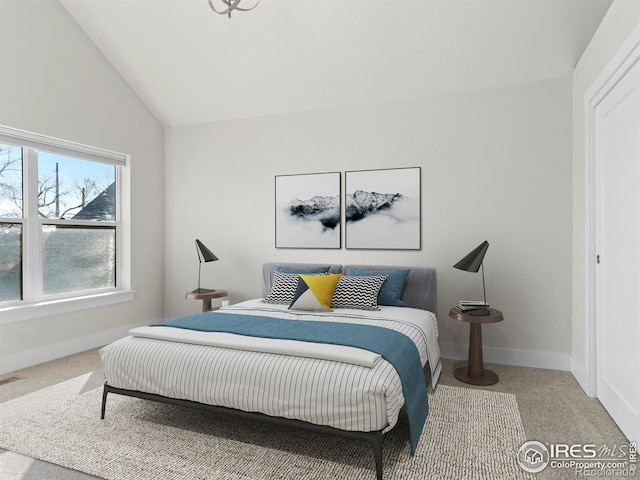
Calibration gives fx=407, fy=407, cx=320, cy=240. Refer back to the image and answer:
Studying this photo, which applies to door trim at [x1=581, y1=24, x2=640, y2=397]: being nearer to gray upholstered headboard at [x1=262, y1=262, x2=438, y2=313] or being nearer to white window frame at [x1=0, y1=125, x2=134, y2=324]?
gray upholstered headboard at [x1=262, y1=262, x2=438, y2=313]

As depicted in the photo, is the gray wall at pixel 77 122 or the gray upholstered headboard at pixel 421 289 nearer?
the gray wall at pixel 77 122

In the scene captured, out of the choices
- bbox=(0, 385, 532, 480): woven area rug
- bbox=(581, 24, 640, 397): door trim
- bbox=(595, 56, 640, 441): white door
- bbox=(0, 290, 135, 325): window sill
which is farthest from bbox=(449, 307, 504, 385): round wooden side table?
bbox=(0, 290, 135, 325): window sill

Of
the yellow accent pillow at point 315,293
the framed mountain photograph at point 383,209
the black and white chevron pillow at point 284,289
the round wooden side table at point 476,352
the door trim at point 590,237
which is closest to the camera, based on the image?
the door trim at point 590,237

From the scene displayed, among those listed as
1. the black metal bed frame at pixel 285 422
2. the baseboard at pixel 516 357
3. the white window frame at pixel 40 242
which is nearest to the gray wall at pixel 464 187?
the baseboard at pixel 516 357

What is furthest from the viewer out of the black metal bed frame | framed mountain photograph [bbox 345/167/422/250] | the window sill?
framed mountain photograph [bbox 345/167/422/250]

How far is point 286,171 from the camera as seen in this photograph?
4.52m

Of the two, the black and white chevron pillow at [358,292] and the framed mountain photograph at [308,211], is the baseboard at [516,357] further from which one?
the framed mountain photograph at [308,211]

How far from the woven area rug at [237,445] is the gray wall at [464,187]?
1174mm

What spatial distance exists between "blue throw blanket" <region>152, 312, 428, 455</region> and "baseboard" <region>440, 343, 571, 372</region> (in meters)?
1.49

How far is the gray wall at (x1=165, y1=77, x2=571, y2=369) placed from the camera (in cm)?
357

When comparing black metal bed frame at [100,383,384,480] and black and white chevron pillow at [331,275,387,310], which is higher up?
black and white chevron pillow at [331,275,387,310]

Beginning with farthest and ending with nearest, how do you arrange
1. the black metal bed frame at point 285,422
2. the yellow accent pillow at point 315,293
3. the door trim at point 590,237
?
the yellow accent pillow at point 315,293 < the door trim at point 590,237 < the black metal bed frame at point 285,422

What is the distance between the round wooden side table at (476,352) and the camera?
127 inches

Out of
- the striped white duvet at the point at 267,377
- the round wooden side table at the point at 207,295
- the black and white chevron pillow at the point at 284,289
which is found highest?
→ the black and white chevron pillow at the point at 284,289
